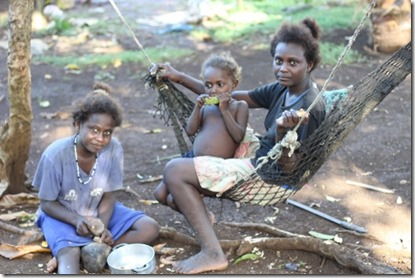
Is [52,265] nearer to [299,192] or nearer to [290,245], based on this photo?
[290,245]

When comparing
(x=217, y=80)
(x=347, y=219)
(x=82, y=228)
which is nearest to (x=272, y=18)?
(x=347, y=219)

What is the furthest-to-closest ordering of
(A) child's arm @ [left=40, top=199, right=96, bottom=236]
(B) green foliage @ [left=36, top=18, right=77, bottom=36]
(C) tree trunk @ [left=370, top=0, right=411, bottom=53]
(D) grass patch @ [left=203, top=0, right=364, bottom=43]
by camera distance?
(B) green foliage @ [left=36, top=18, right=77, bottom=36] → (D) grass patch @ [left=203, top=0, right=364, bottom=43] → (C) tree trunk @ [left=370, top=0, right=411, bottom=53] → (A) child's arm @ [left=40, top=199, right=96, bottom=236]

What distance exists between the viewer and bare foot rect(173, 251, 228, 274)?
280 cm

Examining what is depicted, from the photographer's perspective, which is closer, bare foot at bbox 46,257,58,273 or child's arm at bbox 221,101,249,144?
bare foot at bbox 46,257,58,273

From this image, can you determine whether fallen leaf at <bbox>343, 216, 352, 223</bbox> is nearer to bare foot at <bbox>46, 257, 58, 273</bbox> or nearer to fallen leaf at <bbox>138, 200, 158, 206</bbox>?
fallen leaf at <bbox>138, 200, 158, 206</bbox>

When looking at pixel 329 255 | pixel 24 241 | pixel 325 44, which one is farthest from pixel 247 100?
pixel 325 44

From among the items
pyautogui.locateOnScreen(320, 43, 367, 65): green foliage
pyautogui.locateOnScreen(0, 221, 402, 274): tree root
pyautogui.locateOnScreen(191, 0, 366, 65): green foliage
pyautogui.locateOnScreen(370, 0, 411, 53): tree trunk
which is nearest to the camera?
pyautogui.locateOnScreen(0, 221, 402, 274): tree root

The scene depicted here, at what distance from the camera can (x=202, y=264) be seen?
Answer: 2801 mm

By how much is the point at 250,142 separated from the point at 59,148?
0.96 metres

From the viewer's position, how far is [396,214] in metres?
3.49

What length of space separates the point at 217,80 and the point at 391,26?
4441mm

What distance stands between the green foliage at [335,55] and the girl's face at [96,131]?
4.06 meters

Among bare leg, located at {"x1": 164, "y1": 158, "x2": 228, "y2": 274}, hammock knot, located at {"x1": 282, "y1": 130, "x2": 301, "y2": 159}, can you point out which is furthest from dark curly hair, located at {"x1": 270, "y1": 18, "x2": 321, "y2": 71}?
bare leg, located at {"x1": 164, "y1": 158, "x2": 228, "y2": 274}

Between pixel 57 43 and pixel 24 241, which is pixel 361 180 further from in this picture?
pixel 57 43
